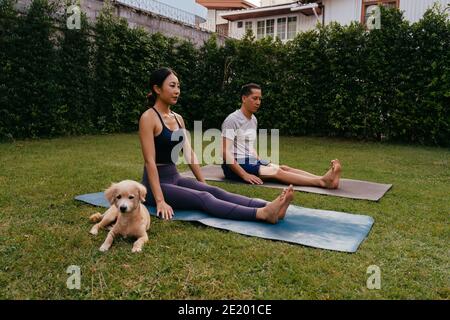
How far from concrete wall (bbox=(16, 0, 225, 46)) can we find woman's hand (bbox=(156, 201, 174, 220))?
26.3ft

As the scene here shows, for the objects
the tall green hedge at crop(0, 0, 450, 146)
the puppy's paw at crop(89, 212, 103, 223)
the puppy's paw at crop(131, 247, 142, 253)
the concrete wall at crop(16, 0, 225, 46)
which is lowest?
the puppy's paw at crop(131, 247, 142, 253)

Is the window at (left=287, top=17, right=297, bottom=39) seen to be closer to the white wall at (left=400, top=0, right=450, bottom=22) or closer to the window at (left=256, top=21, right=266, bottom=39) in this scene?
the window at (left=256, top=21, right=266, bottom=39)

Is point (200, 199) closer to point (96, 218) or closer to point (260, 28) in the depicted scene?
point (96, 218)

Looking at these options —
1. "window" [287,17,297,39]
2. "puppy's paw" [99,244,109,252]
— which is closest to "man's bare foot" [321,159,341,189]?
"puppy's paw" [99,244,109,252]

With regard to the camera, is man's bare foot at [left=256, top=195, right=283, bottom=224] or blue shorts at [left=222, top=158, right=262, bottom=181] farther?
blue shorts at [left=222, top=158, right=262, bottom=181]

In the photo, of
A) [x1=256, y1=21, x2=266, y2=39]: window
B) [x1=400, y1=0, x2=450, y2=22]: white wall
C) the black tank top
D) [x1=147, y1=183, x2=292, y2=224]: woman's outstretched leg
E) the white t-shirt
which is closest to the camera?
[x1=147, y1=183, x2=292, y2=224]: woman's outstretched leg

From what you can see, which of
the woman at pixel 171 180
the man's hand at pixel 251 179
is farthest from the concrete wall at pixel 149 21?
the man's hand at pixel 251 179

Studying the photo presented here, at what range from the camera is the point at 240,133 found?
19.7ft

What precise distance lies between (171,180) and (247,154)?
6.55 feet

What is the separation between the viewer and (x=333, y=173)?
5438 millimetres

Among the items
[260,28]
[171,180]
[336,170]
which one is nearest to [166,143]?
[171,180]

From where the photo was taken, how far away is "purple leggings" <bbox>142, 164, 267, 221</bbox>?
3.88 meters

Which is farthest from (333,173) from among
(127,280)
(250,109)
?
(127,280)
